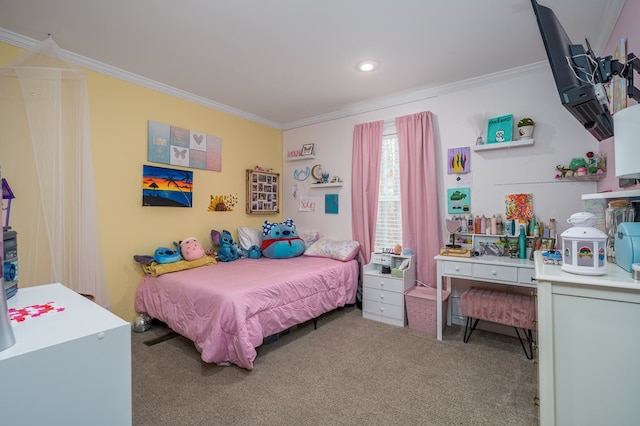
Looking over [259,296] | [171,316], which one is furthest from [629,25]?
[171,316]

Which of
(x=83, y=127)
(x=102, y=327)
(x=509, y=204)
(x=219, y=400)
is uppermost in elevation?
(x=83, y=127)

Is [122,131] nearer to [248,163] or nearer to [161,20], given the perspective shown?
[161,20]

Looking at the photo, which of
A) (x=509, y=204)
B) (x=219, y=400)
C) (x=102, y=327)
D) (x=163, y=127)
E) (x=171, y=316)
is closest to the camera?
(x=102, y=327)

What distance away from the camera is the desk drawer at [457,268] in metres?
2.68

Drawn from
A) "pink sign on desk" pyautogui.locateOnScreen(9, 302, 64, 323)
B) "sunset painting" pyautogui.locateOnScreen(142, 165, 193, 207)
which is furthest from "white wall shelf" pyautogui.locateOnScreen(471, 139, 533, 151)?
"pink sign on desk" pyautogui.locateOnScreen(9, 302, 64, 323)

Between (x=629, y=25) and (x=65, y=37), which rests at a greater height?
(x=65, y=37)

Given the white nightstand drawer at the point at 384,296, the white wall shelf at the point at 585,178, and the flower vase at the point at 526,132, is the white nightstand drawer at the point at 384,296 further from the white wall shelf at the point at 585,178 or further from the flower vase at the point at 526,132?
the flower vase at the point at 526,132

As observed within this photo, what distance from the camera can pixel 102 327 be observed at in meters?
1.01

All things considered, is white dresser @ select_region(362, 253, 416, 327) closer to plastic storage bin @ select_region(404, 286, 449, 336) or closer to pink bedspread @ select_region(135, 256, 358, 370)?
plastic storage bin @ select_region(404, 286, 449, 336)

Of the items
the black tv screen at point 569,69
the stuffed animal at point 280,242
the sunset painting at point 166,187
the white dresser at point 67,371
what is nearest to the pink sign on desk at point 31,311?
the white dresser at point 67,371

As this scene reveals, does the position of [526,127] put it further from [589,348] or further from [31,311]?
[31,311]

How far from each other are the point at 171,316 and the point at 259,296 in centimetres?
86

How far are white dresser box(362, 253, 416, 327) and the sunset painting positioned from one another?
7.24 ft

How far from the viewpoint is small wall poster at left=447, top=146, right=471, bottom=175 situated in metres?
3.14
